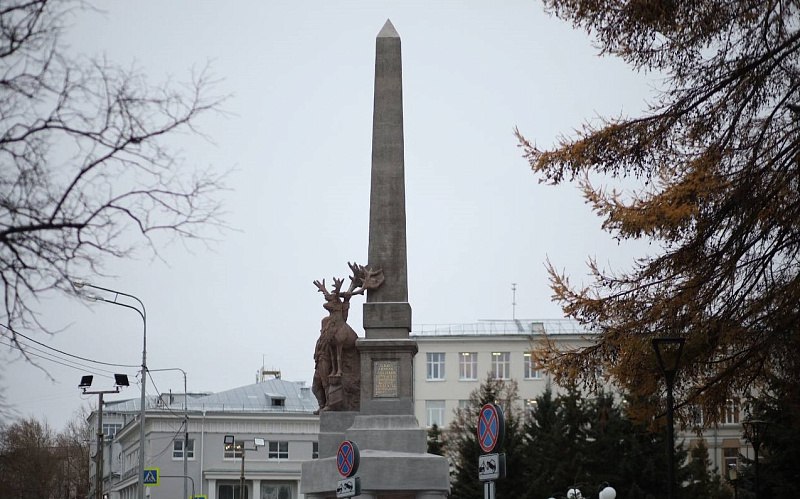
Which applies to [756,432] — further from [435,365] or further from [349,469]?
[435,365]

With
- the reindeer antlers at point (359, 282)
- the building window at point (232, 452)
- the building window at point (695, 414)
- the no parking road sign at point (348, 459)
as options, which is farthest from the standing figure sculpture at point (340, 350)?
the building window at point (232, 452)

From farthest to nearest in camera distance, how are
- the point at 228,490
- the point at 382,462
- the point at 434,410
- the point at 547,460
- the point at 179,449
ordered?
the point at 434,410 < the point at 179,449 < the point at 228,490 < the point at 547,460 < the point at 382,462

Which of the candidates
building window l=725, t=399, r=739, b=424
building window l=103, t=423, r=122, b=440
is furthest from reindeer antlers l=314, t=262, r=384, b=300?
building window l=103, t=423, r=122, b=440

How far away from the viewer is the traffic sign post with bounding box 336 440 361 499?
62.2 ft

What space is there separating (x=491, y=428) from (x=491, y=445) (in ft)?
0.65

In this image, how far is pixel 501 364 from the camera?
88.6 m

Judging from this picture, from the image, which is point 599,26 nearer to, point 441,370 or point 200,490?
point 200,490

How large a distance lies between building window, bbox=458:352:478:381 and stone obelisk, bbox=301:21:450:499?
203 feet

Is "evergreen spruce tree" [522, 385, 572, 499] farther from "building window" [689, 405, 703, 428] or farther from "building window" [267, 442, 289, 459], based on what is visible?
"building window" [689, 405, 703, 428]

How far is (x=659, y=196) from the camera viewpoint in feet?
59.6

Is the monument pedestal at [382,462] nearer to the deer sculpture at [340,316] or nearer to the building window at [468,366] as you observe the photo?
the deer sculpture at [340,316]

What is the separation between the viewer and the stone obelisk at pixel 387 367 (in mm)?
25016

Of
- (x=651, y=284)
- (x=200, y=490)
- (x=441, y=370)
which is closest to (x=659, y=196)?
(x=651, y=284)

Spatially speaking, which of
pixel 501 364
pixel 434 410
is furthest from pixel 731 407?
pixel 501 364
